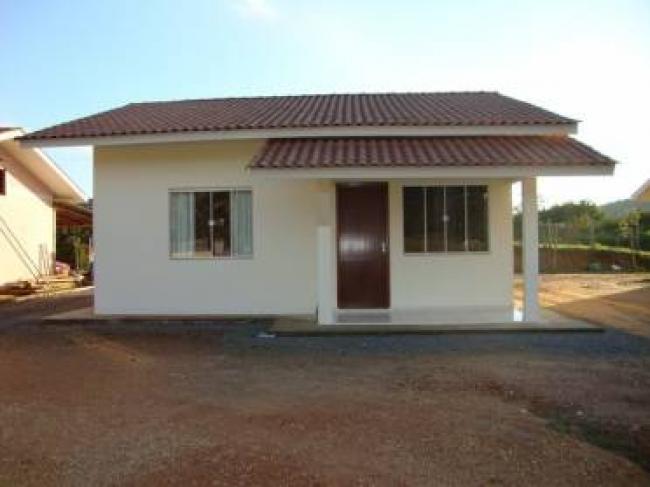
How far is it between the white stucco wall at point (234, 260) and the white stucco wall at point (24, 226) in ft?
27.7

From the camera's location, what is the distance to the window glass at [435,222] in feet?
41.3

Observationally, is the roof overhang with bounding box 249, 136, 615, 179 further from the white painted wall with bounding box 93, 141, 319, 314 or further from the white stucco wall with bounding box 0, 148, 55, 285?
the white stucco wall with bounding box 0, 148, 55, 285

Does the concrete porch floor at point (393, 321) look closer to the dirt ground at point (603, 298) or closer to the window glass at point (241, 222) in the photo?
the dirt ground at point (603, 298)

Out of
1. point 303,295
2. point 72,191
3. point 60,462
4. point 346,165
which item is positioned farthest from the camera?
point 72,191

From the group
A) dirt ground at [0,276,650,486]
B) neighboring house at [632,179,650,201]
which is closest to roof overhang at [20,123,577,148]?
dirt ground at [0,276,650,486]

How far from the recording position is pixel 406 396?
6480 mm

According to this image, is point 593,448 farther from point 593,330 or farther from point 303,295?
point 303,295

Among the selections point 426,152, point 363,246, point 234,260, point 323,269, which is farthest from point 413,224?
point 234,260

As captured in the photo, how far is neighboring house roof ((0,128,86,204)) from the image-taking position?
18.8 m

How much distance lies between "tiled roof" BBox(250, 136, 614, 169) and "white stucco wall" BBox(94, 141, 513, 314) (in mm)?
984

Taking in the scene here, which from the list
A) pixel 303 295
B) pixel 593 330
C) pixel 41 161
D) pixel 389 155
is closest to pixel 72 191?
pixel 41 161

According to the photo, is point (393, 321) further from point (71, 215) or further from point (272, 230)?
point (71, 215)

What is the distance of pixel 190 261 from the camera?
40.9ft

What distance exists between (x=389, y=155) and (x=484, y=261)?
314cm
